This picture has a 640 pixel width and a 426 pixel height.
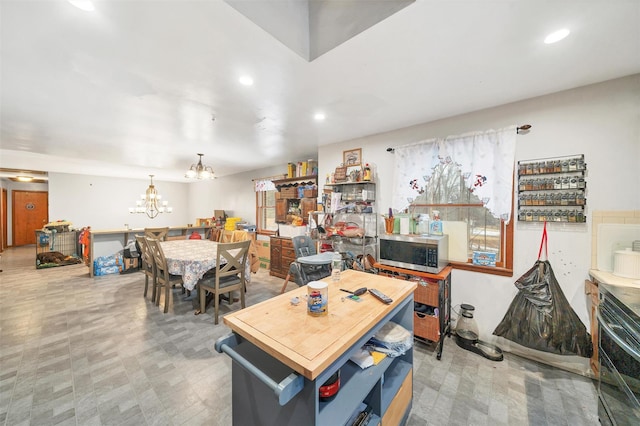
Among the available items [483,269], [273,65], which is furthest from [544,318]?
[273,65]

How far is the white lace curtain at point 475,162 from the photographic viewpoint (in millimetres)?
2299

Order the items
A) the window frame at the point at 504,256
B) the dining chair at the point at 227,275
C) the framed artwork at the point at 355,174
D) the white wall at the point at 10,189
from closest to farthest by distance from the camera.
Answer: the window frame at the point at 504,256 → the dining chair at the point at 227,275 → the framed artwork at the point at 355,174 → the white wall at the point at 10,189

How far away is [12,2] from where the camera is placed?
1.19 m

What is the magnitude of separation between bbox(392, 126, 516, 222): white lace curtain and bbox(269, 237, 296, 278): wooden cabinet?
242cm

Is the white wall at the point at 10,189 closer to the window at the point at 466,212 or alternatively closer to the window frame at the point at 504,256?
the window at the point at 466,212

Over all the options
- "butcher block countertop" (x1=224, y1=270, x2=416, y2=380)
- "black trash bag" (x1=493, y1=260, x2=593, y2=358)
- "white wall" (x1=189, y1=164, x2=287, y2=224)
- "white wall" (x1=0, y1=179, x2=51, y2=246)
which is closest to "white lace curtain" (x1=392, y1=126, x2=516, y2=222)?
"black trash bag" (x1=493, y1=260, x2=593, y2=358)

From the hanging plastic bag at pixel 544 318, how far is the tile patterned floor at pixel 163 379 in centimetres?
25

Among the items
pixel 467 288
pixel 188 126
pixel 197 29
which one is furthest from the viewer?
pixel 188 126

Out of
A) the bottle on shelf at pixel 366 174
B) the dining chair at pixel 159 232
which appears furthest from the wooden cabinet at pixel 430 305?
the dining chair at pixel 159 232

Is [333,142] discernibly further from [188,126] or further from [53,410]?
[53,410]

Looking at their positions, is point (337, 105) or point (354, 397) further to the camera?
point (337, 105)

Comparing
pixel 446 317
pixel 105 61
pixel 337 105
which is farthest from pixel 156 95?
pixel 446 317

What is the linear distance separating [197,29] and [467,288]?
10.7 feet

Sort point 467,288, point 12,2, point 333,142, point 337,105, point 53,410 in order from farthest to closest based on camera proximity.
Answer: point 333,142, point 467,288, point 337,105, point 53,410, point 12,2
